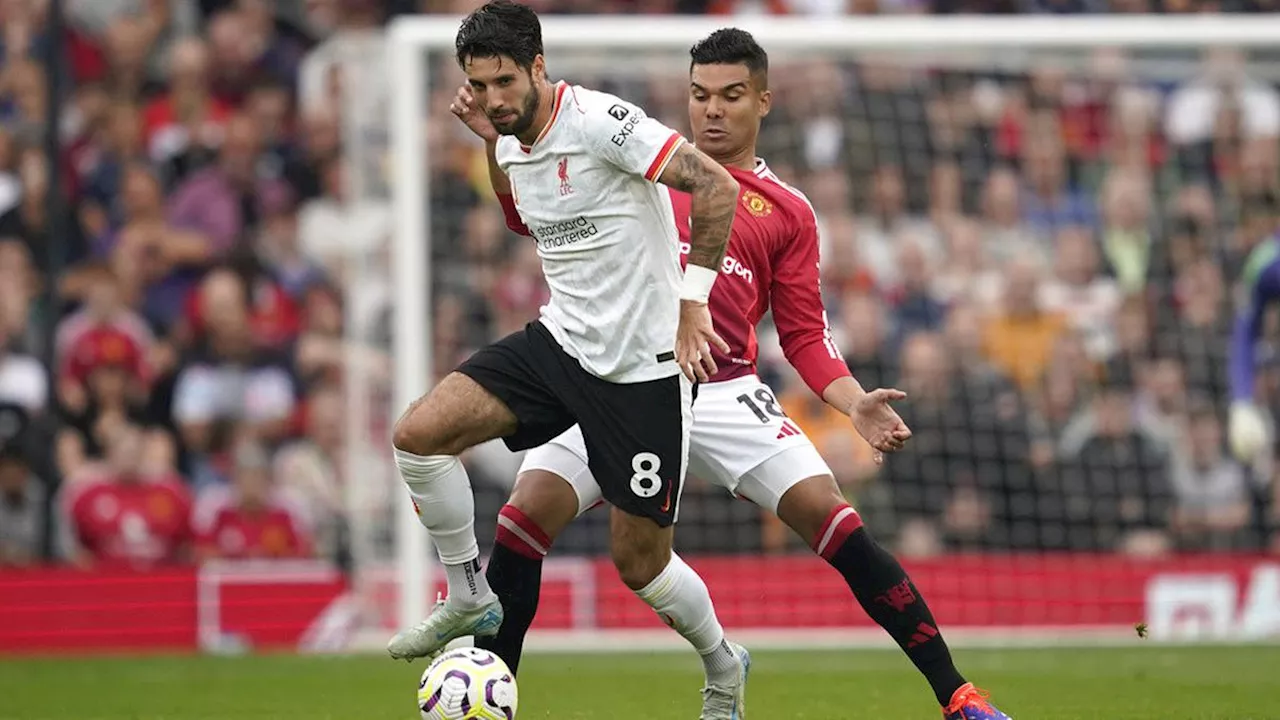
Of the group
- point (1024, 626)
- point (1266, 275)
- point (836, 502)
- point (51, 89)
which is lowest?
point (1024, 626)

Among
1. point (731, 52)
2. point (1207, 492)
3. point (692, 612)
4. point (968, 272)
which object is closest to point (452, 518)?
point (692, 612)

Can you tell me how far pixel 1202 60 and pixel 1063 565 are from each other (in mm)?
3565

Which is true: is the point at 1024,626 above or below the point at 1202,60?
below

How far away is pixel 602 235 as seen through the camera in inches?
287

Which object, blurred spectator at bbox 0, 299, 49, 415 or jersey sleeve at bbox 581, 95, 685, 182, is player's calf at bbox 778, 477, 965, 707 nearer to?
jersey sleeve at bbox 581, 95, 685, 182

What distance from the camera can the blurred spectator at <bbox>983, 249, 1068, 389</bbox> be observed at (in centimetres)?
1417

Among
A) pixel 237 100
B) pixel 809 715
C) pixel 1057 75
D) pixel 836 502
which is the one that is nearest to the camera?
pixel 836 502

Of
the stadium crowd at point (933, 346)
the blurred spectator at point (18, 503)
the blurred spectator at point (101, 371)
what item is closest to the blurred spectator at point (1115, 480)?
the stadium crowd at point (933, 346)

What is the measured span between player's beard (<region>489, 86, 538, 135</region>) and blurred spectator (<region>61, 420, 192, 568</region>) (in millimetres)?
8085

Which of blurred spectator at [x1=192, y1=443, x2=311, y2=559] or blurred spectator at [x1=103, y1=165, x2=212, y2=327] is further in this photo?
blurred spectator at [x1=103, y1=165, x2=212, y2=327]

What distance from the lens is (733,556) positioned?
1442 centimetres

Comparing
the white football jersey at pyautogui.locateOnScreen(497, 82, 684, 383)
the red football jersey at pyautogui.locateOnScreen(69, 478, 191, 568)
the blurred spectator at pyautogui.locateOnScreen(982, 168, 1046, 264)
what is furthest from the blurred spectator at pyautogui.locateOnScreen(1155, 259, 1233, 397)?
the white football jersey at pyautogui.locateOnScreen(497, 82, 684, 383)

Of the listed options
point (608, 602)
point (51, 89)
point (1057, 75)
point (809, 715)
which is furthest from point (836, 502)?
point (51, 89)

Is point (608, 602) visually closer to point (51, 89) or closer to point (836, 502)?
point (51, 89)
